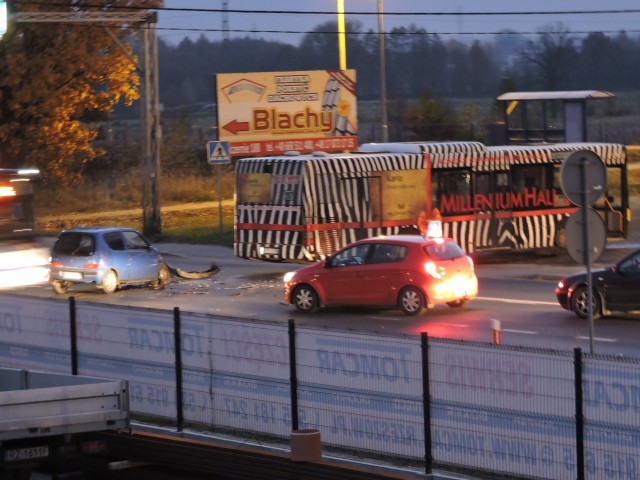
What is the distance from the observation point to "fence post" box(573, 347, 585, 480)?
10.2 meters

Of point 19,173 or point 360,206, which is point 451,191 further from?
point 19,173

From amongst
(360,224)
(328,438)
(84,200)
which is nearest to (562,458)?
(328,438)

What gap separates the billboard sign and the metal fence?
26.9 meters

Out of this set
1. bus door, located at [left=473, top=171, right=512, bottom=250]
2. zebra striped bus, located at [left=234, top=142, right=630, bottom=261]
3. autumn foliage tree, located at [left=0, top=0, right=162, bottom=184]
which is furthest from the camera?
autumn foliage tree, located at [left=0, top=0, right=162, bottom=184]

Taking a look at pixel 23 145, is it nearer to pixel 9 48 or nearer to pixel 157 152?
pixel 9 48

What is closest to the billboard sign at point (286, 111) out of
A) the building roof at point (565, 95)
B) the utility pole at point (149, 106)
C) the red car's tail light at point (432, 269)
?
the utility pole at point (149, 106)

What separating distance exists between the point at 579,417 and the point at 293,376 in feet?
10.5

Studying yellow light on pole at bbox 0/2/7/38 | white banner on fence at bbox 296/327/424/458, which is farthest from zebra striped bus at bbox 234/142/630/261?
white banner on fence at bbox 296/327/424/458

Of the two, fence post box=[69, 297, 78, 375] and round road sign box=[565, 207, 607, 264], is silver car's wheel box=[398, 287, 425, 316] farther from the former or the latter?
fence post box=[69, 297, 78, 375]

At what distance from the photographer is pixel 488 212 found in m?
32.2

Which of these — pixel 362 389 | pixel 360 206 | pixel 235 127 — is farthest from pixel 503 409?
pixel 235 127

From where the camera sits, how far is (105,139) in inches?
3049

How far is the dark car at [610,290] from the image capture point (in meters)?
21.5

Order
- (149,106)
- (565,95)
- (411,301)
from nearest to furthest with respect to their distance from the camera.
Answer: (411,301), (565,95), (149,106)
